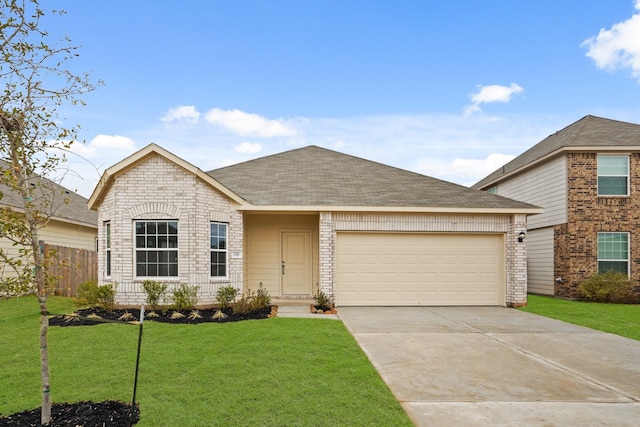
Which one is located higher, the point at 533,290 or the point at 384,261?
the point at 384,261

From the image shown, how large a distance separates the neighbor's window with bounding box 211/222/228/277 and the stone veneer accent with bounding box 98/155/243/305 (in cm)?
24

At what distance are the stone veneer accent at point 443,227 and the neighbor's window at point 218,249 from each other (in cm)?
277

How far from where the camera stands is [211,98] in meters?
17.0

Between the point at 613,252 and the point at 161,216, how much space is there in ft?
49.7

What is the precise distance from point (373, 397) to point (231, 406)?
61.7 inches

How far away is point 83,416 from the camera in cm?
405

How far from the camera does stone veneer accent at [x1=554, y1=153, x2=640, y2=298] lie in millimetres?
14414

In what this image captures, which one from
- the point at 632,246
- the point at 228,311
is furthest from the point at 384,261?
the point at 632,246

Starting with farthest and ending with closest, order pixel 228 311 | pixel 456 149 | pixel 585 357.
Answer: pixel 456 149
pixel 228 311
pixel 585 357

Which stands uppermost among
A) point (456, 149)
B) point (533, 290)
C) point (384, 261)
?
point (456, 149)

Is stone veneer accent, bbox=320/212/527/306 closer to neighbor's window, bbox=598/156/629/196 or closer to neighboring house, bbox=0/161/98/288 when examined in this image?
neighbor's window, bbox=598/156/629/196

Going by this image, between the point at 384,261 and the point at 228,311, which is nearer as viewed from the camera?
the point at 228,311

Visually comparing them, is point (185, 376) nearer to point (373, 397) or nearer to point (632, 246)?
point (373, 397)

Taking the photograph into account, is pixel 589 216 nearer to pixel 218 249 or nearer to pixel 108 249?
pixel 218 249
